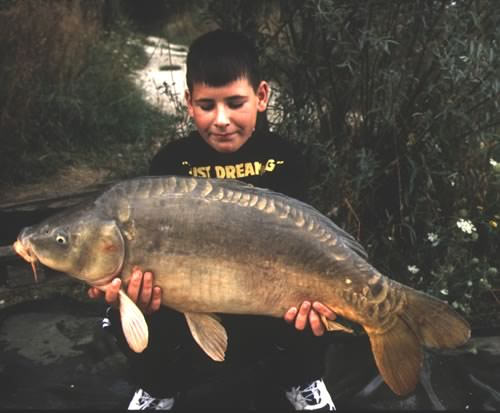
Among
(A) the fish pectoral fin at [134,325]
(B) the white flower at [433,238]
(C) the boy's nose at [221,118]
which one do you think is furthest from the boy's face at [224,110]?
(B) the white flower at [433,238]

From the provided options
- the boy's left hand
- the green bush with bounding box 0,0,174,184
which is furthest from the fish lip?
the green bush with bounding box 0,0,174,184

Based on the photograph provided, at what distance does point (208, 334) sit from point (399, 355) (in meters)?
0.50

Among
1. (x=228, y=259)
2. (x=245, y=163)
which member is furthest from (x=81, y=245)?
(x=245, y=163)

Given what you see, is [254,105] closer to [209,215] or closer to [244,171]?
[244,171]

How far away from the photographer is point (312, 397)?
77.8 inches

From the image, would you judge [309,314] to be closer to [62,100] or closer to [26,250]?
[26,250]

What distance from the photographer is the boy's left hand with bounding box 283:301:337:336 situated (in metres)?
1.63

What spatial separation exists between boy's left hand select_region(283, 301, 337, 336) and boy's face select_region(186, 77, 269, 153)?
0.57 metres

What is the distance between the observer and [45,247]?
1533mm

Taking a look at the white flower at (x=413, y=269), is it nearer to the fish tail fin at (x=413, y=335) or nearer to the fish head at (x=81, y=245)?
→ the fish tail fin at (x=413, y=335)

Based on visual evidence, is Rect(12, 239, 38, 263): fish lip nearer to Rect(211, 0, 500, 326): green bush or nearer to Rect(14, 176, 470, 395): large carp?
Rect(14, 176, 470, 395): large carp

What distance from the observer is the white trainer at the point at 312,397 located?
198 centimetres

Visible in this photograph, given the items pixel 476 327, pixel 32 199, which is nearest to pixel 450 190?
pixel 476 327

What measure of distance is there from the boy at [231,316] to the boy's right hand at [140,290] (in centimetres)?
25
